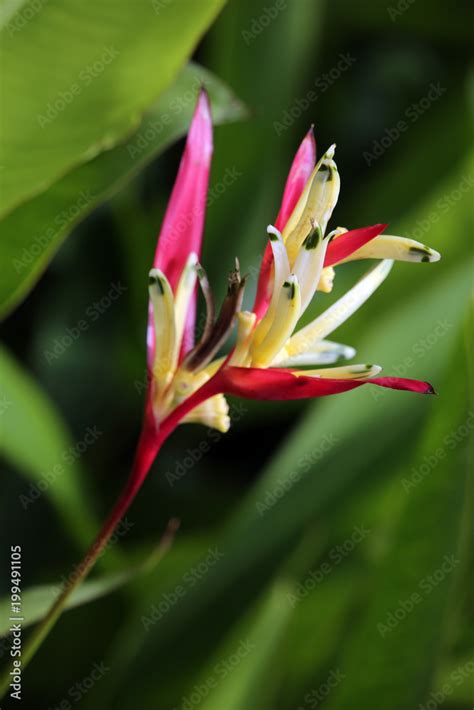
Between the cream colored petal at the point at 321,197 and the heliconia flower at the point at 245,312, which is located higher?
the cream colored petal at the point at 321,197

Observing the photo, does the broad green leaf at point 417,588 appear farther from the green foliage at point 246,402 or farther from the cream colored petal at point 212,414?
the cream colored petal at point 212,414

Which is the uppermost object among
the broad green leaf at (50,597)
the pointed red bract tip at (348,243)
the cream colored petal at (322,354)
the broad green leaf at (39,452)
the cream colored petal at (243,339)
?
the pointed red bract tip at (348,243)

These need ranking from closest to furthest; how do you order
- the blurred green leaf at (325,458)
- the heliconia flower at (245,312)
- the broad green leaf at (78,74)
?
the heliconia flower at (245,312) < the broad green leaf at (78,74) < the blurred green leaf at (325,458)


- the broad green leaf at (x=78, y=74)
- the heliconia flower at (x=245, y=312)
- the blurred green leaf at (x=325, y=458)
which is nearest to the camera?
the heliconia flower at (x=245, y=312)

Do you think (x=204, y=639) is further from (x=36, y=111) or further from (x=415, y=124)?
(x=415, y=124)

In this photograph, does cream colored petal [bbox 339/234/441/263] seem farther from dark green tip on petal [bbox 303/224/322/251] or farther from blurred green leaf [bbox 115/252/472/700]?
blurred green leaf [bbox 115/252/472/700]

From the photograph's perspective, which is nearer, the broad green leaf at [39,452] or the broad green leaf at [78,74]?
the broad green leaf at [78,74]

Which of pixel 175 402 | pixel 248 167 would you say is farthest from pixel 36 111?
pixel 248 167

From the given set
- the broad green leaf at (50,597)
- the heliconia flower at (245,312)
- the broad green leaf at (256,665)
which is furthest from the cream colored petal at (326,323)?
the broad green leaf at (256,665)
